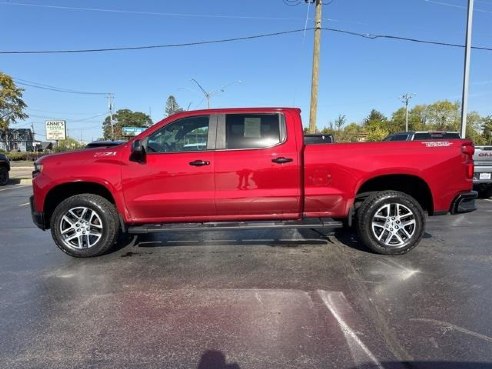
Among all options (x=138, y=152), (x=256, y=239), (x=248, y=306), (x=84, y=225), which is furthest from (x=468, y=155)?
(x=84, y=225)

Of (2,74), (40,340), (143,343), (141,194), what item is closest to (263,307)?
(143,343)

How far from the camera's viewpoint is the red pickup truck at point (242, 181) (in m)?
5.78

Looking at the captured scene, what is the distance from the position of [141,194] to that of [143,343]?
2.58 meters

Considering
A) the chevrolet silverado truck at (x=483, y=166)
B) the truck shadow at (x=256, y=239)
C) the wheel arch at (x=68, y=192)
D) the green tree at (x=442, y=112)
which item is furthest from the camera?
the green tree at (x=442, y=112)

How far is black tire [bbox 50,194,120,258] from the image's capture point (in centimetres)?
589

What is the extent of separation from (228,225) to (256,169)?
2.70 ft

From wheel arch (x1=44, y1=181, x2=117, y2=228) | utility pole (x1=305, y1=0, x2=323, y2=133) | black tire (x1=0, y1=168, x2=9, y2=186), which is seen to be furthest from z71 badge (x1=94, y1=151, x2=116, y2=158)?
black tire (x1=0, y1=168, x2=9, y2=186)

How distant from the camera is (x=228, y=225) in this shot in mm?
5824

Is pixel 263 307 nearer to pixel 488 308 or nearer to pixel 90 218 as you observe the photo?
pixel 488 308

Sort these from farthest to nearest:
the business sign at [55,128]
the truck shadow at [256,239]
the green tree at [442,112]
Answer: the green tree at [442,112] < the business sign at [55,128] < the truck shadow at [256,239]

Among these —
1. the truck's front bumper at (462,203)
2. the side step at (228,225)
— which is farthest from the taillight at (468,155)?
the side step at (228,225)

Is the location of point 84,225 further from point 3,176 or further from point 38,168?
point 3,176

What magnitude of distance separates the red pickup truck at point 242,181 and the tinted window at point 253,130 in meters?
0.01

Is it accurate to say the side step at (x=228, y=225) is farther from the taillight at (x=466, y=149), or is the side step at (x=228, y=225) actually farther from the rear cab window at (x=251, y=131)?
the taillight at (x=466, y=149)
